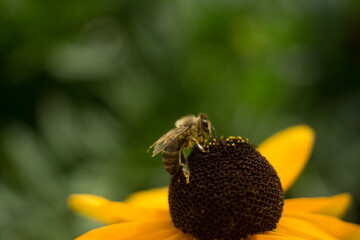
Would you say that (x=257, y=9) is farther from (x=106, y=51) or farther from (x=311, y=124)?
(x=106, y=51)

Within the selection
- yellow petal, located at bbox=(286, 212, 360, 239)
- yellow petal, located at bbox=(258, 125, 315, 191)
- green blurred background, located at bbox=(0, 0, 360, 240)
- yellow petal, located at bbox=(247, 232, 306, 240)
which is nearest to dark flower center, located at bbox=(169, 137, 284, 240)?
yellow petal, located at bbox=(247, 232, 306, 240)

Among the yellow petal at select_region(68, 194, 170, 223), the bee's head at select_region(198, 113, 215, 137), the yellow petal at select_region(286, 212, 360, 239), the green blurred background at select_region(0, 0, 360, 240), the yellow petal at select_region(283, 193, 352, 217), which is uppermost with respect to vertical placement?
the green blurred background at select_region(0, 0, 360, 240)

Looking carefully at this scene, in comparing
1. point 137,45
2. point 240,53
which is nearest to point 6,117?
point 137,45

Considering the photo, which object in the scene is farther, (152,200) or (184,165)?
(152,200)

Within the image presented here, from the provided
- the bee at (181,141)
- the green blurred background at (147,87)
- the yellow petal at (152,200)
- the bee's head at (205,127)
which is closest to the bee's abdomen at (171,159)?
the bee at (181,141)

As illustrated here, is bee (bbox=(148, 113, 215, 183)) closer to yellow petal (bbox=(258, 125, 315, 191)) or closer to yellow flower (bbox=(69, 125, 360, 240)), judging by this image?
yellow flower (bbox=(69, 125, 360, 240))

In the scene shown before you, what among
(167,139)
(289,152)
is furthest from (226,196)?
(289,152)

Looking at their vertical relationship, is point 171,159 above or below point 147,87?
below

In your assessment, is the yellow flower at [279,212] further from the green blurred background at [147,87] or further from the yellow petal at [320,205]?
the green blurred background at [147,87]

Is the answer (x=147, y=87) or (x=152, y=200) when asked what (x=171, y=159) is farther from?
(x=147, y=87)
